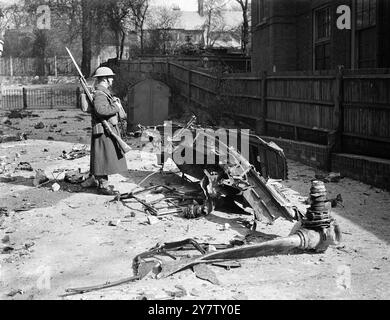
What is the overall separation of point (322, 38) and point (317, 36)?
50cm

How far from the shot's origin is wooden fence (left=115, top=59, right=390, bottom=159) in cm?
992

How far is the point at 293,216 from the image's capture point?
6832mm

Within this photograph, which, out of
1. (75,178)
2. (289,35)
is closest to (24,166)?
(75,178)

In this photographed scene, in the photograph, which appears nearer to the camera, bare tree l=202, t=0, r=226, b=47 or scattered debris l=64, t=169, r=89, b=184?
scattered debris l=64, t=169, r=89, b=184

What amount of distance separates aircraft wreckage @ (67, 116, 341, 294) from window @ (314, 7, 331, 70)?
30.7 ft

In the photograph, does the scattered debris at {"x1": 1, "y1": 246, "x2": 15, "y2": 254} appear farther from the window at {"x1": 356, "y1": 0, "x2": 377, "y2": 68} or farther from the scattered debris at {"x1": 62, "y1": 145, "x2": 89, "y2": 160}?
the window at {"x1": 356, "y1": 0, "x2": 377, "y2": 68}

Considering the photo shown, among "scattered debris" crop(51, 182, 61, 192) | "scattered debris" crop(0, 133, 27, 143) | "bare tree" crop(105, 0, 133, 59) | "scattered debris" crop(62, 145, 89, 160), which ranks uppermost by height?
"bare tree" crop(105, 0, 133, 59)

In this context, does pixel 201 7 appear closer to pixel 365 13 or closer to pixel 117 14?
pixel 117 14

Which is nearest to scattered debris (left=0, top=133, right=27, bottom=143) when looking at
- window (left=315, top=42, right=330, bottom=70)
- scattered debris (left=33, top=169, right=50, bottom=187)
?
scattered debris (left=33, top=169, right=50, bottom=187)

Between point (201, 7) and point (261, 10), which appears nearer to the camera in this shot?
point (261, 10)

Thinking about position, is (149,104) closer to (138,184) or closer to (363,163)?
A: (138,184)

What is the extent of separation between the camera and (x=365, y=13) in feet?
46.8

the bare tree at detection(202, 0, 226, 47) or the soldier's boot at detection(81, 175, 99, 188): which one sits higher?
the bare tree at detection(202, 0, 226, 47)

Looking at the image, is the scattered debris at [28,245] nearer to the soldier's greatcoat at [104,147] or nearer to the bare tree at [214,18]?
the soldier's greatcoat at [104,147]
